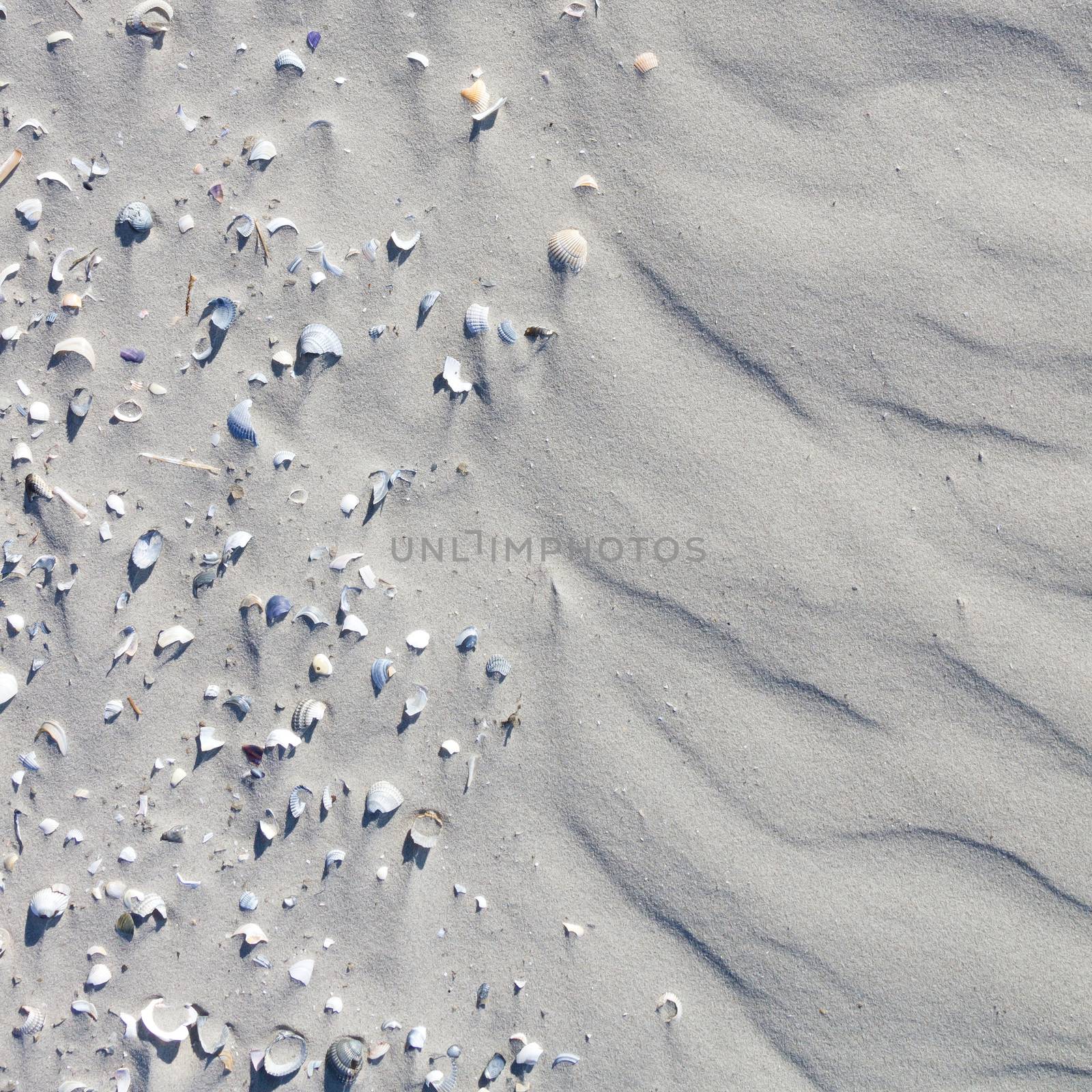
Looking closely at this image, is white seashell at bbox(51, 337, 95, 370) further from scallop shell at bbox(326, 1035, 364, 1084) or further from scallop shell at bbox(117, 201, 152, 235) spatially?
scallop shell at bbox(326, 1035, 364, 1084)

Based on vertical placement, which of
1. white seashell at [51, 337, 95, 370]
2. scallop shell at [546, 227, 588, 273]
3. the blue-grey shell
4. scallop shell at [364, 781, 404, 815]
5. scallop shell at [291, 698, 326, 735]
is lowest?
scallop shell at [364, 781, 404, 815]

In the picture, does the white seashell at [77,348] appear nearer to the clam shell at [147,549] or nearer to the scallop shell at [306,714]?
the clam shell at [147,549]

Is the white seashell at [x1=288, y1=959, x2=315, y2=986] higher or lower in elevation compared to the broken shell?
lower

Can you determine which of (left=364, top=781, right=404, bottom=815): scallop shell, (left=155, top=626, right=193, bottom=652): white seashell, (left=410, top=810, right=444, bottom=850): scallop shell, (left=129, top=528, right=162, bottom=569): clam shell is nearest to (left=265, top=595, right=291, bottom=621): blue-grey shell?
(left=155, top=626, right=193, bottom=652): white seashell

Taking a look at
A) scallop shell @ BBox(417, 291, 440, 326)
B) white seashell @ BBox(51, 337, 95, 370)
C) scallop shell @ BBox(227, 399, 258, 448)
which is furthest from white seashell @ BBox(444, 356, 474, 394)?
white seashell @ BBox(51, 337, 95, 370)

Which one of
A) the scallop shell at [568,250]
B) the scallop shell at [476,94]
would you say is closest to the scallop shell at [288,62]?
the scallop shell at [476,94]

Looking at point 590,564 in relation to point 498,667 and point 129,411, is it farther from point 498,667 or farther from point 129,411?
point 129,411
